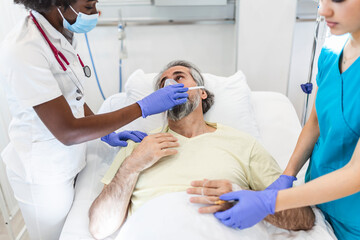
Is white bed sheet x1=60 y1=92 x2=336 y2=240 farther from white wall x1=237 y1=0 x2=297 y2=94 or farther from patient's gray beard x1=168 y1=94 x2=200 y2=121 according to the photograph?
patient's gray beard x1=168 y1=94 x2=200 y2=121

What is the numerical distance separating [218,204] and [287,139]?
0.93 metres

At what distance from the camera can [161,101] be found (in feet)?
4.73

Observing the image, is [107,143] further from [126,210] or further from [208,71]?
[208,71]

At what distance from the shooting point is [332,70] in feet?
3.58

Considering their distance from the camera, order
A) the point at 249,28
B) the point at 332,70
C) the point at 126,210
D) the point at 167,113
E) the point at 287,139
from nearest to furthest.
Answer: the point at 332,70 < the point at 126,210 < the point at 167,113 < the point at 287,139 < the point at 249,28

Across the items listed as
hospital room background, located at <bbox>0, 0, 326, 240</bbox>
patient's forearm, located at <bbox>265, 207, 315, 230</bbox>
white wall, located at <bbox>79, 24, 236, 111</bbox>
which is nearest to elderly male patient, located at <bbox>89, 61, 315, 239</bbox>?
patient's forearm, located at <bbox>265, 207, 315, 230</bbox>

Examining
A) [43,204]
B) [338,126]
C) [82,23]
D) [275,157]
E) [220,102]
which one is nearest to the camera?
[338,126]

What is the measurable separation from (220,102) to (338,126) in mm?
1012

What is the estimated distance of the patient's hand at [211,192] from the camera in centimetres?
117

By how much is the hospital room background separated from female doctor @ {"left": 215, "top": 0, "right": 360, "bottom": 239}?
1148 millimetres

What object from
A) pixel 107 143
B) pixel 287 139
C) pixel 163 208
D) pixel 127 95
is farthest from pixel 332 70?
pixel 127 95

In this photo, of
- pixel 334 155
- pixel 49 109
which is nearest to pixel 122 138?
pixel 49 109

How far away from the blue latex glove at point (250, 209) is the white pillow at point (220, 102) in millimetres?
879

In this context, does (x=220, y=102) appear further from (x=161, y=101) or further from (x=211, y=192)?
(x=211, y=192)
